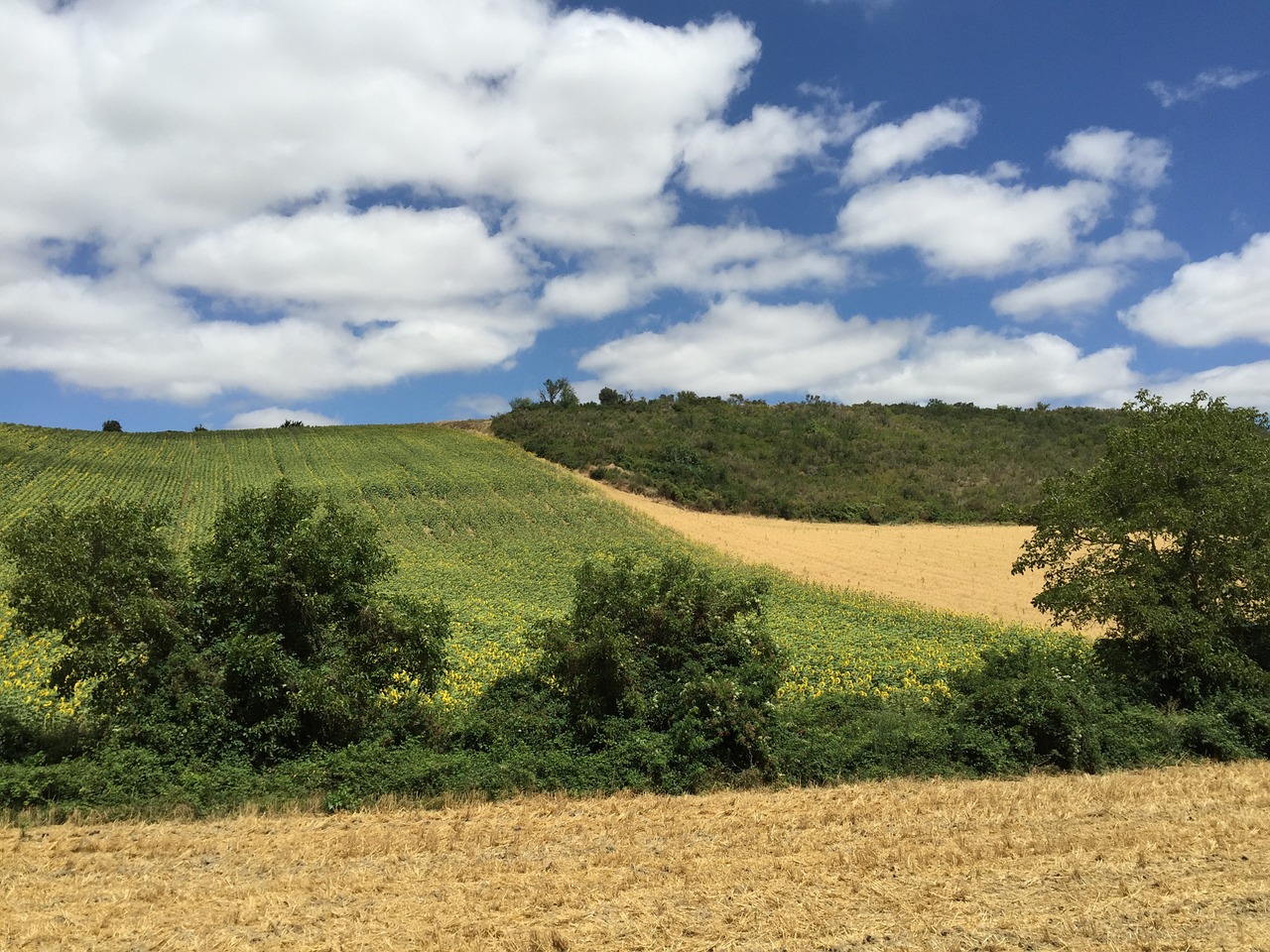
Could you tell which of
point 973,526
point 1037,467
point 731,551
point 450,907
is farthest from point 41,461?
point 1037,467

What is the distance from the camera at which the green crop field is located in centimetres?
2364

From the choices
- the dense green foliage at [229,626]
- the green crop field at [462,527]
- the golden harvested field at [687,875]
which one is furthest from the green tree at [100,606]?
the green crop field at [462,527]

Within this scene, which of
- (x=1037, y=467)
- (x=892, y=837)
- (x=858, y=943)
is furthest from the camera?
(x=1037, y=467)

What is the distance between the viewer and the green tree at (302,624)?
569 inches

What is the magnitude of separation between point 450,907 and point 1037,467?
90.2 m

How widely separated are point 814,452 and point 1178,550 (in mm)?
68449

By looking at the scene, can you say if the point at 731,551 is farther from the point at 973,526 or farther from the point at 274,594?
the point at 274,594

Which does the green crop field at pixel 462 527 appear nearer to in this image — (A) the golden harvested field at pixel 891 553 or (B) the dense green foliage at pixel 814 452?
(A) the golden harvested field at pixel 891 553

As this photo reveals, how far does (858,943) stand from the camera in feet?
26.6

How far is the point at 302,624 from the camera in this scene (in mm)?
15547

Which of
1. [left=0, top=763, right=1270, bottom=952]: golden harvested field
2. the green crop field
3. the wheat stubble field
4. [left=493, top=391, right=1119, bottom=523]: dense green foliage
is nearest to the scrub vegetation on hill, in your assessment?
the wheat stubble field

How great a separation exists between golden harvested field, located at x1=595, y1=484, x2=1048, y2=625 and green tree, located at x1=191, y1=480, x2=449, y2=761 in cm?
2707

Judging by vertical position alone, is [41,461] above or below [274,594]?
above

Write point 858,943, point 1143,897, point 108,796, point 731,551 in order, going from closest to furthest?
point 858,943, point 1143,897, point 108,796, point 731,551
